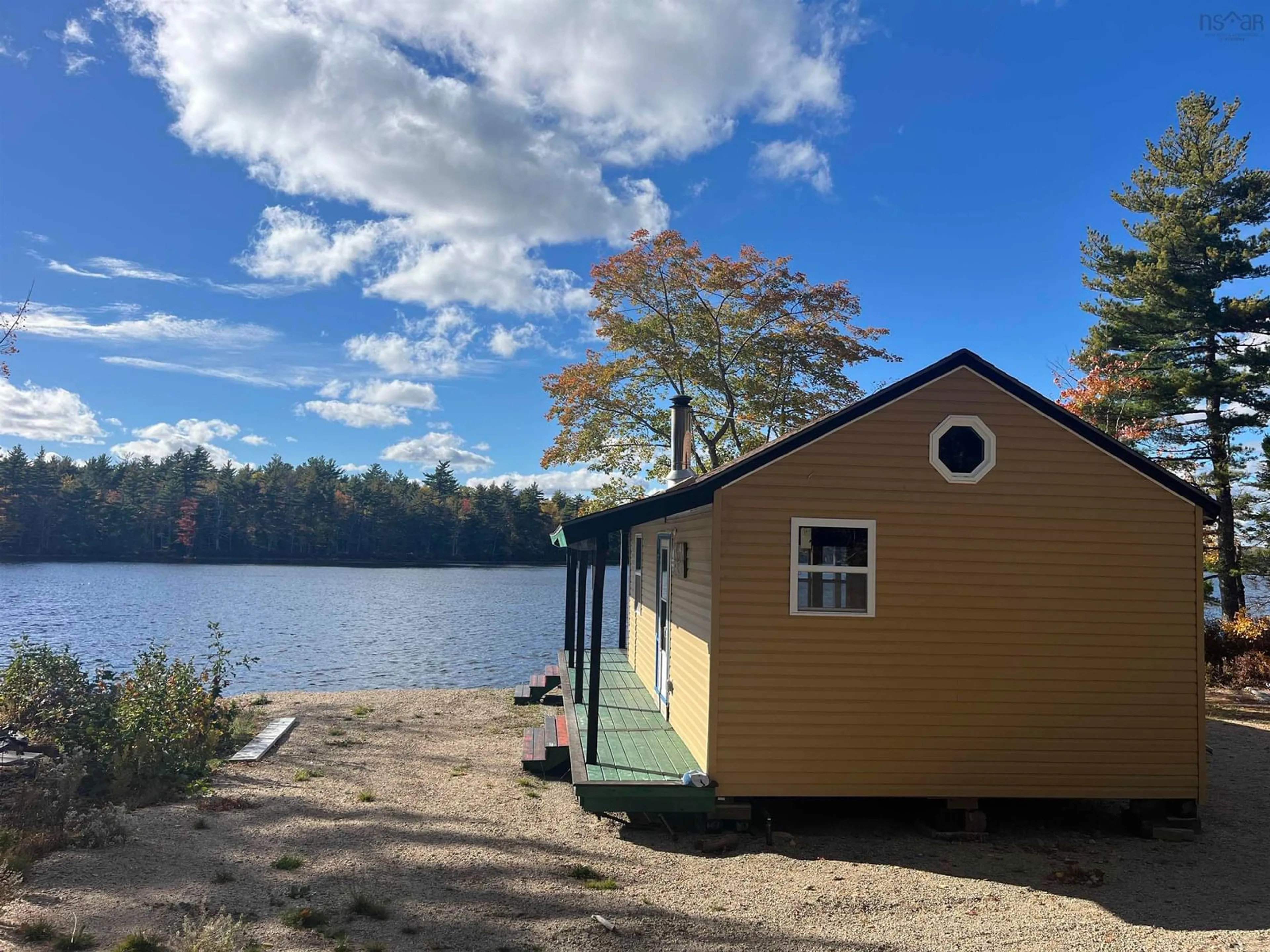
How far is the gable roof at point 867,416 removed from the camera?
735 centimetres

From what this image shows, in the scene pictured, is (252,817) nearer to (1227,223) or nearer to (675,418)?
(675,418)

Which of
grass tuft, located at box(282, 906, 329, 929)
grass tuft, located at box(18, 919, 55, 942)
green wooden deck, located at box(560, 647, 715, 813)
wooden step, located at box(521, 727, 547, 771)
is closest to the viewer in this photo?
grass tuft, located at box(18, 919, 55, 942)

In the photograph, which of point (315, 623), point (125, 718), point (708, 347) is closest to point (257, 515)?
point (315, 623)

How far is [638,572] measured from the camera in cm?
1383

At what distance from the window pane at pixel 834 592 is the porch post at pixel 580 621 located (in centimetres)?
258

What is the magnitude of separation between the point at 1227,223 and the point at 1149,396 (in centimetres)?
427

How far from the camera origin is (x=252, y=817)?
7062mm

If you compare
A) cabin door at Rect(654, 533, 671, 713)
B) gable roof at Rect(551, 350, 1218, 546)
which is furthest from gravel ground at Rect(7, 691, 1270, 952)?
gable roof at Rect(551, 350, 1218, 546)

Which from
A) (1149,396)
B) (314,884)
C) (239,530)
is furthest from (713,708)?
(239,530)

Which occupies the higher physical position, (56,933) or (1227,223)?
(1227,223)

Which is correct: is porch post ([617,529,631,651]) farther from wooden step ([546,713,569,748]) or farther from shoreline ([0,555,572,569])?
shoreline ([0,555,572,569])

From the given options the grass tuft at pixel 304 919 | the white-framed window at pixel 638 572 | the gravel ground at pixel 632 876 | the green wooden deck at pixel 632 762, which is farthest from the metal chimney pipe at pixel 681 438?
the grass tuft at pixel 304 919

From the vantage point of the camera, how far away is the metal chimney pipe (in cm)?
1156

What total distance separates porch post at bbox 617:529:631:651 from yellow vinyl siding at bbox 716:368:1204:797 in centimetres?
778
